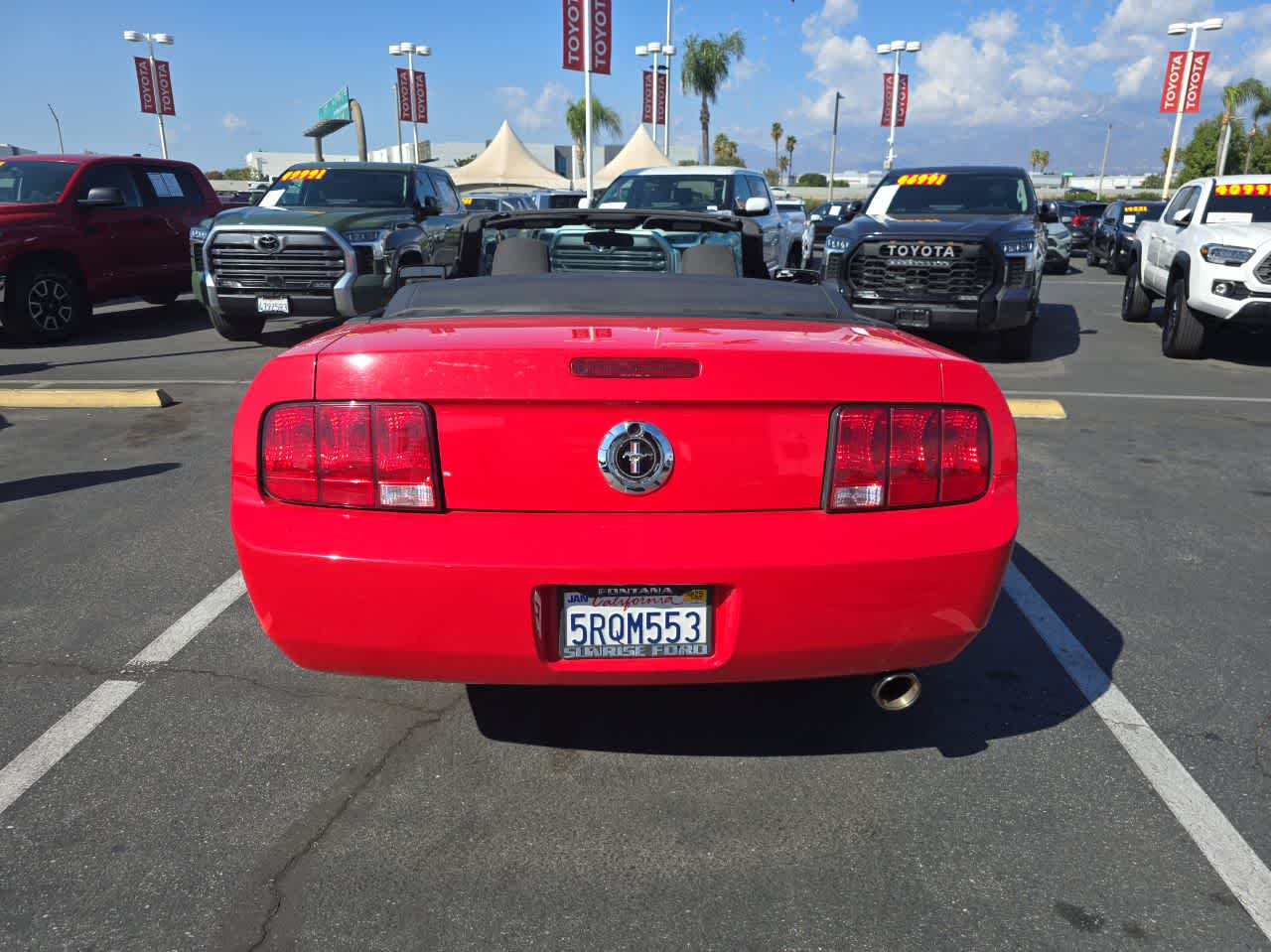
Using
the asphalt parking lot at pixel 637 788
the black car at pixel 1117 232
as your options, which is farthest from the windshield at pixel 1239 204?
the black car at pixel 1117 232

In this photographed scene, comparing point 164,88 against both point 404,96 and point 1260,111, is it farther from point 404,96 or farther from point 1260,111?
point 1260,111

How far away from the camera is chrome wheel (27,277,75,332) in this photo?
11031 mm

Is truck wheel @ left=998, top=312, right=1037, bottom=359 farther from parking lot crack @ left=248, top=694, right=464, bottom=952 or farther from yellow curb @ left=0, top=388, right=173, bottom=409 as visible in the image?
parking lot crack @ left=248, top=694, right=464, bottom=952

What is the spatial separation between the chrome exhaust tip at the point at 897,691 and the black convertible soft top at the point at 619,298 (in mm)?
1173

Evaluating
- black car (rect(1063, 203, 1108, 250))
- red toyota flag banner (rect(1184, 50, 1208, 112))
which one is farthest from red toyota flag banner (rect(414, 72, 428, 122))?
red toyota flag banner (rect(1184, 50, 1208, 112))

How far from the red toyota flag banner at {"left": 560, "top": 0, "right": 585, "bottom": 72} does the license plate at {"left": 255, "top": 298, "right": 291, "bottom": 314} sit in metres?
12.6

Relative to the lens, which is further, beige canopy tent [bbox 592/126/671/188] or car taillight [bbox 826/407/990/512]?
beige canopy tent [bbox 592/126/671/188]

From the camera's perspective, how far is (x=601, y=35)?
20.6 metres

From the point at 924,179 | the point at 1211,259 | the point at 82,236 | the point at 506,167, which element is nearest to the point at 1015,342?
the point at 1211,259

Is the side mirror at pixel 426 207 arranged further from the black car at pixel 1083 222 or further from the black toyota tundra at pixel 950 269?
the black car at pixel 1083 222

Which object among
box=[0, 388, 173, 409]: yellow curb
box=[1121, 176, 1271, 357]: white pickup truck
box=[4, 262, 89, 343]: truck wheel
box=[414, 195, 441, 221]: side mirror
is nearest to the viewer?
box=[0, 388, 173, 409]: yellow curb

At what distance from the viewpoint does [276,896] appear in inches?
91.4

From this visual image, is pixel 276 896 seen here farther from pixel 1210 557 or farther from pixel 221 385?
pixel 221 385

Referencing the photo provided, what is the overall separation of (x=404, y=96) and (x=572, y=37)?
26.5 m
